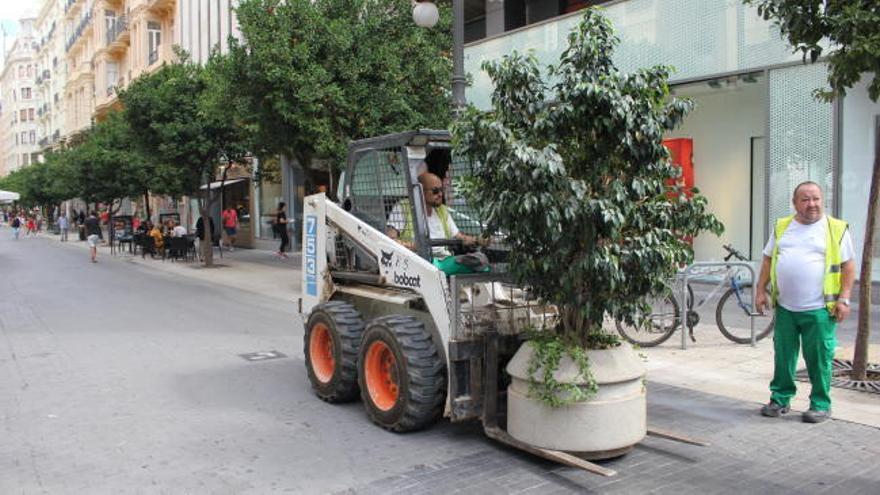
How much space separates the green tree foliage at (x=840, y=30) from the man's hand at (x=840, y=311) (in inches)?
77.0

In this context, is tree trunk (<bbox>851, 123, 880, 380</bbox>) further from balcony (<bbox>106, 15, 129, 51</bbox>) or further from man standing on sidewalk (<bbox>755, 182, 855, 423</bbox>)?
balcony (<bbox>106, 15, 129, 51</bbox>)

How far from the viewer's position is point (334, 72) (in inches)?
515

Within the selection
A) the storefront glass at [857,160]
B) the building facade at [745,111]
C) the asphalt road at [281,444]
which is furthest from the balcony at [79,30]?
the storefront glass at [857,160]

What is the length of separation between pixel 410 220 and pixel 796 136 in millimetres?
8254

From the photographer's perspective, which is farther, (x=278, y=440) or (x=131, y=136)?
(x=131, y=136)

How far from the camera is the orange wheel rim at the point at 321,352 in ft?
21.5

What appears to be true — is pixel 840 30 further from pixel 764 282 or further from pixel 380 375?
pixel 380 375

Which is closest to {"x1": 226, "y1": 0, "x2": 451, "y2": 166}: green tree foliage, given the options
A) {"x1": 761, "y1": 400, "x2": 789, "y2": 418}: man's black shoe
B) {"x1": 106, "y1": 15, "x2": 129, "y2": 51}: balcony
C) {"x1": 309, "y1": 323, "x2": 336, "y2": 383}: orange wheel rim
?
{"x1": 309, "y1": 323, "x2": 336, "y2": 383}: orange wheel rim

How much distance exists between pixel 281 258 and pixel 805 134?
16.5 meters

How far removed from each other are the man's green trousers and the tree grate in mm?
984

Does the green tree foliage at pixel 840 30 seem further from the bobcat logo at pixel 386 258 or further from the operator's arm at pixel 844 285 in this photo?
the bobcat logo at pixel 386 258

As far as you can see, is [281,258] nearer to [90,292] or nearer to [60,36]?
[90,292]

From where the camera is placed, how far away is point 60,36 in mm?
75312

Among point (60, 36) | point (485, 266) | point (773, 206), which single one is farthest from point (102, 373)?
point (60, 36)
